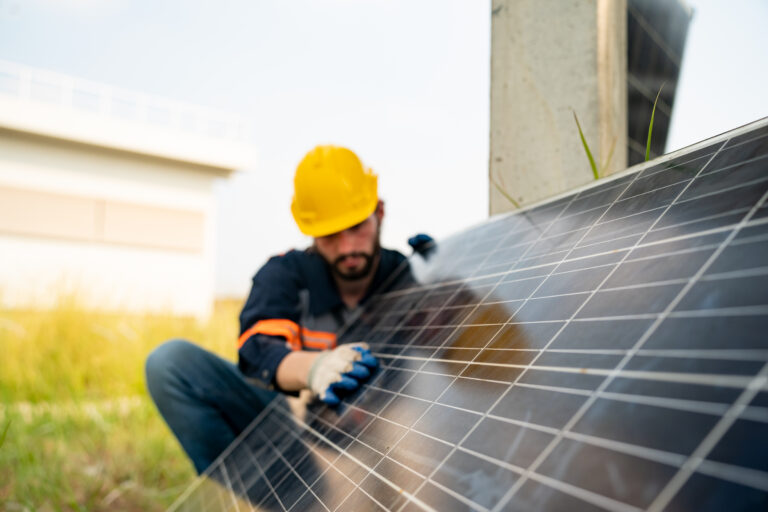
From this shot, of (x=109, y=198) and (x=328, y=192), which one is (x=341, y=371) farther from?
(x=109, y=198)

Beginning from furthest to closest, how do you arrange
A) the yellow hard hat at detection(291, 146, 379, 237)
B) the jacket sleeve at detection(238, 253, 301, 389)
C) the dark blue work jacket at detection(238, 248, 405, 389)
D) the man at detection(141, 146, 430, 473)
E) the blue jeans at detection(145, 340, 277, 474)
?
the blue jeans at detection(145, 340, 277, 474) < the yellow hard hat at detection(291, 146, 379, 237) < the man at detection(141, 146, 430, 473) < the dark blue work jacket at detection(238, 248, 405, 389) < the jacket sleeve at detection(238, 253, 301, 389)

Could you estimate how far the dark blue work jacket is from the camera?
2740mm

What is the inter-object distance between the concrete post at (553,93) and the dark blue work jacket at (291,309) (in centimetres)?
109

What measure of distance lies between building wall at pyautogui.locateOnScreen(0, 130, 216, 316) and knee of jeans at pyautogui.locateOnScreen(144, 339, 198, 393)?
10.6 m

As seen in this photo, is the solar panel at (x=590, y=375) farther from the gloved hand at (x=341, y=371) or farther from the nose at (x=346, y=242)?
the nose at (x=346, y=242)

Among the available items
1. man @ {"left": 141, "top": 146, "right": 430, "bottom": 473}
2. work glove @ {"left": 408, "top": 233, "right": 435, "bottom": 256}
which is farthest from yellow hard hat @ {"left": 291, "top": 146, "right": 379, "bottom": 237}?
work glove @ {"left": 408, "top": 233, "right": 435, "bottom": 256}

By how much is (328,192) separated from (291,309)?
739 mm

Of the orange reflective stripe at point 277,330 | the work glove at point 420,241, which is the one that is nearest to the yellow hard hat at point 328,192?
the work glove at point 420,241

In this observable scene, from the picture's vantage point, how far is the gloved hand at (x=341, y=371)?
1926 mm

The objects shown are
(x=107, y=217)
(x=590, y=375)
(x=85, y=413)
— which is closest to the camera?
(x=590, y=375)

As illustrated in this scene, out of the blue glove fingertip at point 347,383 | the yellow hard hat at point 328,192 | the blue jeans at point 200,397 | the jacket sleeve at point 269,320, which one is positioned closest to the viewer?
the blue glove fingertip at point 347,383

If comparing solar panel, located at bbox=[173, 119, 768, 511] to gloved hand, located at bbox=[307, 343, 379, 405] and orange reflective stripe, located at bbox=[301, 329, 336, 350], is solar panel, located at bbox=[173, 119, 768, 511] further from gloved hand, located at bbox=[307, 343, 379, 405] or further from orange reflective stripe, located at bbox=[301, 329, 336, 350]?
orange reflective stripe, located at bbox=[301, 329, 336, 350]

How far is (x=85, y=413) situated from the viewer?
5027mm

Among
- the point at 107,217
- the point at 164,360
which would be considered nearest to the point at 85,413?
the point at 164,360
